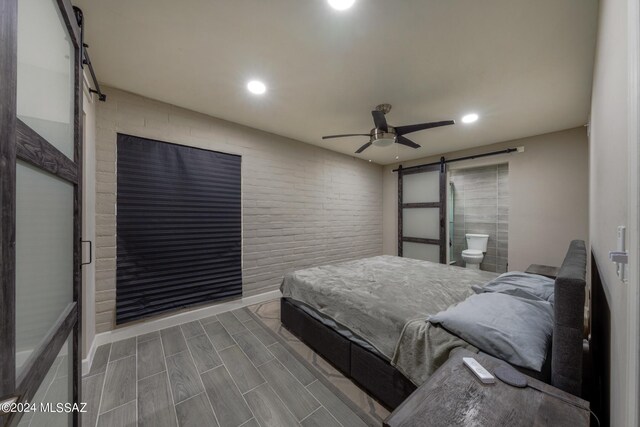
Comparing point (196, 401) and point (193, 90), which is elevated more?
point (193, 90)

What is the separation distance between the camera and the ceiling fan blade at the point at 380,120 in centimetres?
232

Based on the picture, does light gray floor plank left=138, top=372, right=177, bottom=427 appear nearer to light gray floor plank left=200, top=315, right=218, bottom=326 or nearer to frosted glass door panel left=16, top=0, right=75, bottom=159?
light gray floor plank left=200, top=315, right=218, bottom=326

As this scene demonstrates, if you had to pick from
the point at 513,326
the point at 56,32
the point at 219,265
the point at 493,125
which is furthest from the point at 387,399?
the point at 493,125

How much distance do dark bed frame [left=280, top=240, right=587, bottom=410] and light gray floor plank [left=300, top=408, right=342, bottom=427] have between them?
A: 1.13ft

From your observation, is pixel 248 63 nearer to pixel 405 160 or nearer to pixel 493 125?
pixel 493 125

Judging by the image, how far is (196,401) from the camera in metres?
1.69

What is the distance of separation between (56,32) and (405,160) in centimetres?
526

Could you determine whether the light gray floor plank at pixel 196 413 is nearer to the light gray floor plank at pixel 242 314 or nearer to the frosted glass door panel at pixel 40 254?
the frosted glass door panel at pixel 40 254

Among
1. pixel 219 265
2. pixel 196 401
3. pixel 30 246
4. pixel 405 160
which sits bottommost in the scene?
pixel 196 401

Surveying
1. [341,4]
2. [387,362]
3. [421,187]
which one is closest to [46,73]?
[341,4]

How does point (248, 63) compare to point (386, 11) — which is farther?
point (248, 63)

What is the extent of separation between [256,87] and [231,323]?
269cm

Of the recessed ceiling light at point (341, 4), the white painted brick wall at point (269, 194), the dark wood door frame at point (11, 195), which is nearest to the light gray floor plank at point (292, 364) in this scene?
the white painted brick wall at point (269, 194)

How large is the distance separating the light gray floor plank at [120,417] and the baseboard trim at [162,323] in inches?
25.4
